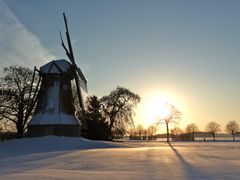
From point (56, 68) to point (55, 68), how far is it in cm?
12

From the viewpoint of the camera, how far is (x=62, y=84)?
36719mm

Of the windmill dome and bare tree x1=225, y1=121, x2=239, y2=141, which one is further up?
the windmill dome

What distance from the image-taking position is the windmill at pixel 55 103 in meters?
35.2

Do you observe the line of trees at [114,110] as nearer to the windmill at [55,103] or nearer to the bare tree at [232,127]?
the windmill at [55,103]

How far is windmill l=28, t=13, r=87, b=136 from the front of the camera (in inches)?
1385

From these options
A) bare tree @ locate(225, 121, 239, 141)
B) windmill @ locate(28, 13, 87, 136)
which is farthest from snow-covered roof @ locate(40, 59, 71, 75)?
bare tree @ locate(225, 121, 239, 141)

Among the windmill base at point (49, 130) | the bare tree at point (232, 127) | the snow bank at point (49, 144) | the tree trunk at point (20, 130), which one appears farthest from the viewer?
the bare tree at point (232, 127)

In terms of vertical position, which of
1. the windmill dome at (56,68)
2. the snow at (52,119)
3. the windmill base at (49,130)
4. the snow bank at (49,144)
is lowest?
the snow bank at (49,144)

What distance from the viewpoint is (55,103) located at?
1419 inches

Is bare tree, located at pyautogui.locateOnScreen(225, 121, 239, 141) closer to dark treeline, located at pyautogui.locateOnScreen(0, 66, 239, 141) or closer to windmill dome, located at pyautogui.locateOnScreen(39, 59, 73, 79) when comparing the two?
dark treeline, located at pyautogui.locateOnScreen(0, 66, 239, 141)

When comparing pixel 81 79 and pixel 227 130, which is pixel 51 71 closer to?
pixel 81 79

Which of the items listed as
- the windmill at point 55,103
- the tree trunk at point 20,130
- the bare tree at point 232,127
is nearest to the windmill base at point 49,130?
the windmill at point 55,103

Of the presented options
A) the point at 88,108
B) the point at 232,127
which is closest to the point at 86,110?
the point at 88,108

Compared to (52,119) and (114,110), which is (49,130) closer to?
(52,119)
